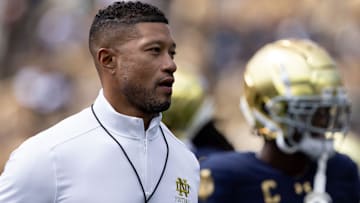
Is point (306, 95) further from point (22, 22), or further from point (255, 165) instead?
point (22, 22)

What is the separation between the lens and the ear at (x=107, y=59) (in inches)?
179

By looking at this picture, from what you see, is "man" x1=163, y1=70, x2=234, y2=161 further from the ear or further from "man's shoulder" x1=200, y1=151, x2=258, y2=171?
the ear

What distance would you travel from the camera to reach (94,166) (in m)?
4.45

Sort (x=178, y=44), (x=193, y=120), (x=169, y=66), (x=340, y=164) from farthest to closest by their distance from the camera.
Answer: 1. (x=178, y=44)
2. (x=193, y=120)
3. (x=340, y=164)
4. (x=169, y=66)

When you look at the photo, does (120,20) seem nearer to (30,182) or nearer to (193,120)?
(30,182)

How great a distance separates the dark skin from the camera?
14.8ft

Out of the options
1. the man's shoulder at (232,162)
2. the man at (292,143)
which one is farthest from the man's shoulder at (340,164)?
the man's shoulder at (232,162)

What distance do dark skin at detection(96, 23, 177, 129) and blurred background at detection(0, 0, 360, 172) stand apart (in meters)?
9.54

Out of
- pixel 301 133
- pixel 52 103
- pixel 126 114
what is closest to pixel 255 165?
pixel 301 133

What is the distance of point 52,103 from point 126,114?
10493 millimetres

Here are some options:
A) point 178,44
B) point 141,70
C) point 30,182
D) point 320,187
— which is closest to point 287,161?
point 320,187

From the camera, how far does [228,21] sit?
16266 mm

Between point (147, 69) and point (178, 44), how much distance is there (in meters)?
11.1

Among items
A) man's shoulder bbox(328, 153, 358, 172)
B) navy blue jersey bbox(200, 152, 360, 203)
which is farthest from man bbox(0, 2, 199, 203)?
man's shoulder bbox(328, 153, 358, 172)
